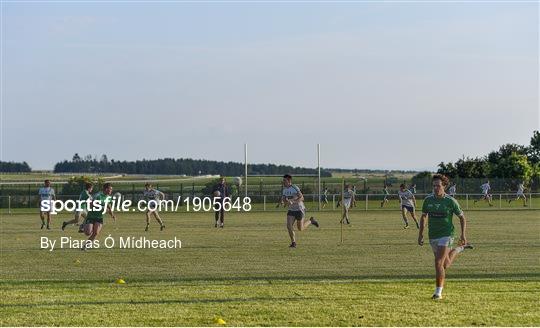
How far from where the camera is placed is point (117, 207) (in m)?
60.7

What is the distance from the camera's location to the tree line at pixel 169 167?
139575 millimetres

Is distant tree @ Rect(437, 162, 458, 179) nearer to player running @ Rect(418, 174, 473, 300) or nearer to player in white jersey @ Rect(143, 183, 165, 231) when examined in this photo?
player in white jersey @ Rect(143, 183, 165, 231)

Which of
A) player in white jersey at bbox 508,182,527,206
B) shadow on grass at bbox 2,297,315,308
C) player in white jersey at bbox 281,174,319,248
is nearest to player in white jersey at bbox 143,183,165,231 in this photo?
player in white jersey at bbox 281,174,319,248

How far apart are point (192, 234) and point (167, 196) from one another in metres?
37.5

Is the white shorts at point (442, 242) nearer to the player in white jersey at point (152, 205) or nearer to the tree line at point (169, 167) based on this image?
the player in white jersey at point (152, 205)

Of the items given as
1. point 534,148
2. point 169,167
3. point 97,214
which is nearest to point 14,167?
point 169,167

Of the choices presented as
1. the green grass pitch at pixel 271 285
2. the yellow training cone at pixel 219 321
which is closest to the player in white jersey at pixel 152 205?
the green grass pitch at pixel 271 285

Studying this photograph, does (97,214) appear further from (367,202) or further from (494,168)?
(494,168)

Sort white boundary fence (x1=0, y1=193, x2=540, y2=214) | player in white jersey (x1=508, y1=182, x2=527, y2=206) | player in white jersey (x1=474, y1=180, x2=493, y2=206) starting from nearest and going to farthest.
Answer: player in white jersey (x1=508, y1=182, x2=527, y2=206), white boundary fence (x1=0, y1=193, x2=540, y2=214), player in white jersey (x1=474, y1=180, x2=493, y2=206)

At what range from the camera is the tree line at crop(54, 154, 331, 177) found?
140 meters

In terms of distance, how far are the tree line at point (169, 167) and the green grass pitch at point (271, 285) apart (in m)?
114

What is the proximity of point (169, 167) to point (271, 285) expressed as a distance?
13567 centimetres

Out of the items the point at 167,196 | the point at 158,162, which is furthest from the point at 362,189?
the point at 158,162

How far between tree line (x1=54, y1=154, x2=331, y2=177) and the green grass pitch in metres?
114
